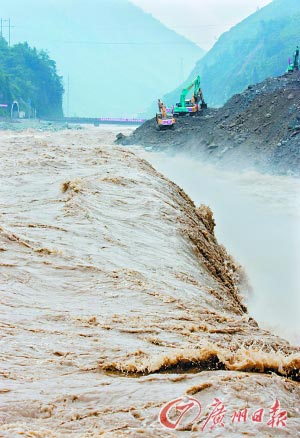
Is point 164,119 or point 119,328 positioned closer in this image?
point 119,328

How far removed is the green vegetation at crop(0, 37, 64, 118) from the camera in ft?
250

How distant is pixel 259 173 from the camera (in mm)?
28969

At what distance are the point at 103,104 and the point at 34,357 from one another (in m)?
198

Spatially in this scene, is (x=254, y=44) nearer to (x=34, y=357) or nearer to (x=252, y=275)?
(x=252, y=275)

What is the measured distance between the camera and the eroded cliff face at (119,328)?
375 cm

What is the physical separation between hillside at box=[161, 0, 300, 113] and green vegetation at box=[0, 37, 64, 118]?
89.7 feet

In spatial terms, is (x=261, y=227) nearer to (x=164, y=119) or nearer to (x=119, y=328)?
(x=119, y=328)

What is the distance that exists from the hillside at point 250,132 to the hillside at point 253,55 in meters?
50.7

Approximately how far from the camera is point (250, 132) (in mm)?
32812

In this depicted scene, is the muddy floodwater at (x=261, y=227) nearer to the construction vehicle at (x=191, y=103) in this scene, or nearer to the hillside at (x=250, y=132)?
the hillside at (x=250, y=132)

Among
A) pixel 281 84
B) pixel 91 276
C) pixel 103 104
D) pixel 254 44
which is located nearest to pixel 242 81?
pixel 254 44

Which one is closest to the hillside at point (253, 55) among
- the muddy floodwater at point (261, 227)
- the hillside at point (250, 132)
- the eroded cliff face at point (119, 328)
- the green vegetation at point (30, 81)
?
the green vegetation at point (30, 81)

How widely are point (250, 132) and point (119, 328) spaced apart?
94.7ft

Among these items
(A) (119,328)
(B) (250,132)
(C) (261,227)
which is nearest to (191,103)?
(B) (250,132)
